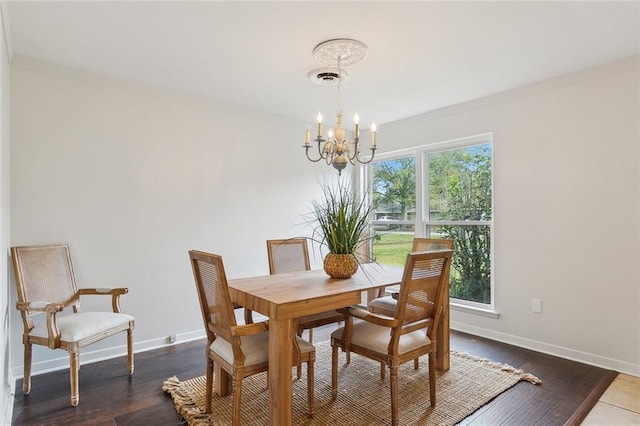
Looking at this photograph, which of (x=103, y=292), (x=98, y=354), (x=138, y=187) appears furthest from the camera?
(x=138, y=187)

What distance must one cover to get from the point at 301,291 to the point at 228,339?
482 mm

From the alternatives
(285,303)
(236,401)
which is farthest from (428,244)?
(236,401)

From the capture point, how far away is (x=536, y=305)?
324 centimetres

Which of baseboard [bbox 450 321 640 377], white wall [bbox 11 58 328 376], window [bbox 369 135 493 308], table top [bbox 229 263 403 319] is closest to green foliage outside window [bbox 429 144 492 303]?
window [bbox 369 135 493 308]

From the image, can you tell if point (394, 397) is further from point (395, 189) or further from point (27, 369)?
point (395, 189)

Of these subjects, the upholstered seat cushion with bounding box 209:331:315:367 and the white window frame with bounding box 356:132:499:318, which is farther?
the white window frame with bounding box 356:132:499:318

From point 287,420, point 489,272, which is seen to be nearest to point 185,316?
point 287,420

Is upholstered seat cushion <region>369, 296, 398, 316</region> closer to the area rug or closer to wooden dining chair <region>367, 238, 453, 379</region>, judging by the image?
wooden dining chair <region>367, 238, 453, 379</region>

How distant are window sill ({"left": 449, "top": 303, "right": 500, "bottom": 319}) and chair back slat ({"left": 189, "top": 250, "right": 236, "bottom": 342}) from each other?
8.82ft

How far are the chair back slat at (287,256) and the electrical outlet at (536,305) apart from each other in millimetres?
2063

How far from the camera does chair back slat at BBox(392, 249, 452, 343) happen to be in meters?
2.02

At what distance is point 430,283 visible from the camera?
85.2 inches

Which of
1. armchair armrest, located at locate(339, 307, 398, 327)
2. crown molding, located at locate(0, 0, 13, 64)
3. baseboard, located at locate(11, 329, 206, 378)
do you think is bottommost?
baseboard, located at locate(11, 329, 206, 378)

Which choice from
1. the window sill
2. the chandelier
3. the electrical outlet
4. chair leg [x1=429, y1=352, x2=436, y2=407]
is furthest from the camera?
the window sill
